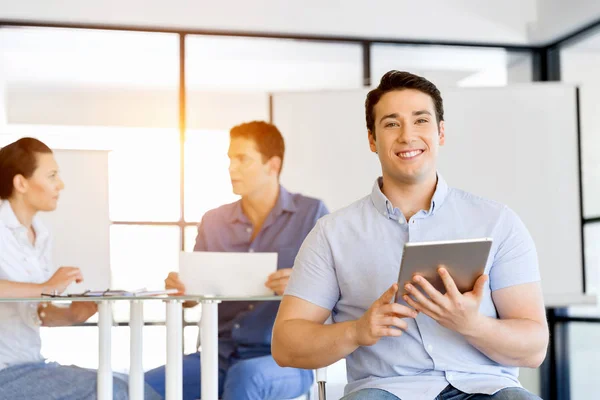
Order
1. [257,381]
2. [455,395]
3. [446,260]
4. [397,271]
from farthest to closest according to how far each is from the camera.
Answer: [257,381]
[397,271]
[455,395]
[446,260]

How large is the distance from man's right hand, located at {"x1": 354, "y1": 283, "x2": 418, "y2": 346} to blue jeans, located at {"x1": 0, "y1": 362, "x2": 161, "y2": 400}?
1340mm

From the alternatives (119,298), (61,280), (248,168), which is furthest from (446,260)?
(248,168)

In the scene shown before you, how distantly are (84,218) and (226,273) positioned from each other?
181 cm

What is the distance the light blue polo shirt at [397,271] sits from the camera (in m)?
1.75

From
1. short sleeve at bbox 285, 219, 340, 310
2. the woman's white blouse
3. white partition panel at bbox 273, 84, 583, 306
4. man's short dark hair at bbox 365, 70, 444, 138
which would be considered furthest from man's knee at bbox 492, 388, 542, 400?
white partition panel at bbox 273, 84, 583, 306

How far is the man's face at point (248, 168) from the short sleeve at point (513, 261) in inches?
82.9

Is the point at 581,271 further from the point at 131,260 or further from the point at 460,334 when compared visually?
the point at 460,334

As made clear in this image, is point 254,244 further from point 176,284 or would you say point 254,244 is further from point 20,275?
point 20,275

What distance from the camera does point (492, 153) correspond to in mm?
4449

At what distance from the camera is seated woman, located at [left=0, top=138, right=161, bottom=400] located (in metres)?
2.52

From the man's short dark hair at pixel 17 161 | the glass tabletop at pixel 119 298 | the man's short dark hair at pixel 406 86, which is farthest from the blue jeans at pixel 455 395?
the man's short dark hair at pixel 17 161

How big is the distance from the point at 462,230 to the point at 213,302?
1.06 metres

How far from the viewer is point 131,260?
4371 mm

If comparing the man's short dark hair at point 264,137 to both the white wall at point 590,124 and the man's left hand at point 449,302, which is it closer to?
the white wall at point 590,124
